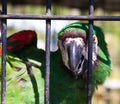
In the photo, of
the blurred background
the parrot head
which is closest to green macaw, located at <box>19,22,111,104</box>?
the parrot head

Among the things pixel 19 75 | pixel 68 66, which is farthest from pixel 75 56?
pixel 19 75

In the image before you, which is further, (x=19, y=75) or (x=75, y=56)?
(x=19, y=75)

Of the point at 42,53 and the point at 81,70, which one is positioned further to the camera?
the point at 42,53

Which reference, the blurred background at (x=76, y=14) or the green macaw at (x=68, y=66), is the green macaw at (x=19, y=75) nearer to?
the green macaw at (x=68, y=66)

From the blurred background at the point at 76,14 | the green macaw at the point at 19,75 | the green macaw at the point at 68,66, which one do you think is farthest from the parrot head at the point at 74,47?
the blurred background at the point at 76,14

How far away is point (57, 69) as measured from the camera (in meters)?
1.92

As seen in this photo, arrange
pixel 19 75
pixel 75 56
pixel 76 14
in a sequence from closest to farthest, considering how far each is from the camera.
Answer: pixel 75 56, pixel 19 75, pixel 76 14

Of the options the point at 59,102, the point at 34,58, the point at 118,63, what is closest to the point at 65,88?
the point at 59,102

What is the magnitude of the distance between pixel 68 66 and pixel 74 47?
13cm

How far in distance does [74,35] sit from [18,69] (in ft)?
0.99

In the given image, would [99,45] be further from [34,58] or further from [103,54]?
[34,58]

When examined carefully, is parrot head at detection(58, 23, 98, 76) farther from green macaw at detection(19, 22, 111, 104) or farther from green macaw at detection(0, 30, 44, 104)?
green macaw at detection(0, 30, 44, 104)

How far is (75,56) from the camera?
172cm

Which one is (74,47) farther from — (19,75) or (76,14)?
(76,14)
